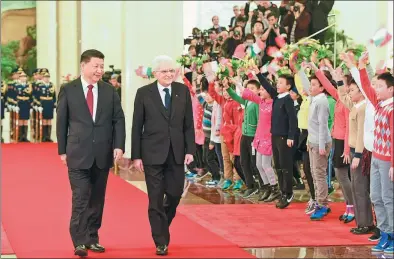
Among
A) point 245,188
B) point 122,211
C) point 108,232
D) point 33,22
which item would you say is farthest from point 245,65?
point 33,22

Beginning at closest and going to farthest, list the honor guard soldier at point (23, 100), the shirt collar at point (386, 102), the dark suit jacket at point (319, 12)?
the shirt collar at point (386, 102) → the dark suit jacket at point (319, 12) → the honor guard soldier at point (23, 100)

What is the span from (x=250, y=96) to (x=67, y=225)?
304 cm

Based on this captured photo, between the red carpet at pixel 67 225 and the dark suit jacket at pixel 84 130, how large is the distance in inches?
31.2

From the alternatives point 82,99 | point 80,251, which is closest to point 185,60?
point 82,99

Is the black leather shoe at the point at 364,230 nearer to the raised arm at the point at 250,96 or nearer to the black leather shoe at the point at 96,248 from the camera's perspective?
the black leather shoe at the point at 96,248

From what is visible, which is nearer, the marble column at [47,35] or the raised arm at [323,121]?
the raised arm at [323,121]

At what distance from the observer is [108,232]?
7.57m

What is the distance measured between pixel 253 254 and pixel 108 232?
1.69 m

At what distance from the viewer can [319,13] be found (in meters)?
14.3

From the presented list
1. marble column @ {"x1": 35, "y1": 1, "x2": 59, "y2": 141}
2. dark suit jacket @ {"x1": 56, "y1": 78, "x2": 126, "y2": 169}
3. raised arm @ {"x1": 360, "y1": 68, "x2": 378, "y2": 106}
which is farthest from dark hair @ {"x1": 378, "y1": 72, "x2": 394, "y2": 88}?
marble column @ {"x1": 35, "y1": 1, "x2": 59, "y2": 141}

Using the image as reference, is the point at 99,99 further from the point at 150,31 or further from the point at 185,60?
the point at 150,31

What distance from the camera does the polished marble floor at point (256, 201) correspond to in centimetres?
647

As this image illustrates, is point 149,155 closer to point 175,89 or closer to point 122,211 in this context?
point 175,89

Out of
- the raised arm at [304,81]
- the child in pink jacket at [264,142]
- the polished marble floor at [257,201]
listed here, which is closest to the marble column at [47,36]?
the polished marble floor at [257,201]
